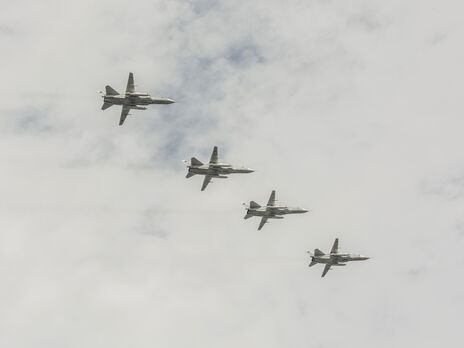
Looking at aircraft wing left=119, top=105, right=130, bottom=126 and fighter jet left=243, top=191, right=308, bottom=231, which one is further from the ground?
aircraft wing left=119, top=105, right=130, bottom=126

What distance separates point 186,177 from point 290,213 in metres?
33.2

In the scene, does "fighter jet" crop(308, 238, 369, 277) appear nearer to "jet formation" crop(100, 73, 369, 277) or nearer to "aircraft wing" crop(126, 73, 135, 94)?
"jet formation" crop(100, 73, 369, 277)

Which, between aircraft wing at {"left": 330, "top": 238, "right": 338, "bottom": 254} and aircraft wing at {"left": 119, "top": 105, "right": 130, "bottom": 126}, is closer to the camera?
aircraft wing at {"left": 119, "top": 105, "right": 130, "bottom": 126}

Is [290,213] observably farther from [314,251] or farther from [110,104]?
[110,104]

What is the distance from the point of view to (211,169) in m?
166

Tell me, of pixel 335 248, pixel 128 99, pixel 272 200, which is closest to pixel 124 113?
pixel 128 99

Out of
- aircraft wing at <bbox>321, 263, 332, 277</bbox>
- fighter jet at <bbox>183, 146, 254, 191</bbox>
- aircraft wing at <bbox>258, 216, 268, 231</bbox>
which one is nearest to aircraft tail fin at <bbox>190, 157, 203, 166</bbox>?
fighter jet at <bbox>183, 146, 254, 191</bbox>

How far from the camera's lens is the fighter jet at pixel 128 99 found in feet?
522

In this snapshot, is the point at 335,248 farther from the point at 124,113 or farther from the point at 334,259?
the point at 124,113

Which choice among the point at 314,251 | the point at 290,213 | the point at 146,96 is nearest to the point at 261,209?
the point at 290,213

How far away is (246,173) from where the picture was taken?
560 ft

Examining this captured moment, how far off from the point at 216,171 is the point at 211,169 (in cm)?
156

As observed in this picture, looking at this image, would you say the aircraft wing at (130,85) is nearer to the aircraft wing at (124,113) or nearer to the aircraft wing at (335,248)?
the aircraft wing at (124,113)

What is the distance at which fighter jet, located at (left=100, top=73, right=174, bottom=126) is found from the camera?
522 feet
